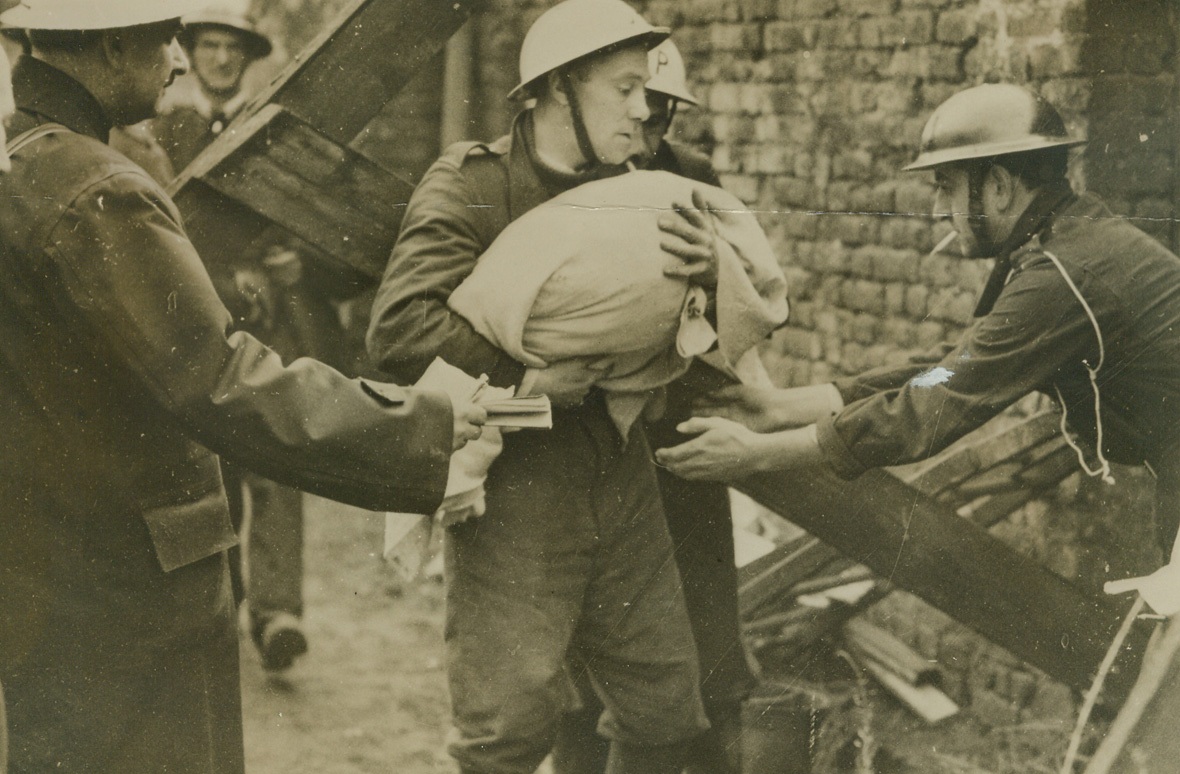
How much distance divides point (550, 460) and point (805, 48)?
126 cm

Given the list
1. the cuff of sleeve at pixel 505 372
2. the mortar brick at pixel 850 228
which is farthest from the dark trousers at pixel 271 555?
the mortar brick at pixel 850 228

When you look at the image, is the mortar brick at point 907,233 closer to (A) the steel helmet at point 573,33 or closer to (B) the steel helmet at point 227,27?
(A) the steel helmet at point 573,33

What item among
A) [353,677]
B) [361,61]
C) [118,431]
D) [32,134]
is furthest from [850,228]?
[32,134]

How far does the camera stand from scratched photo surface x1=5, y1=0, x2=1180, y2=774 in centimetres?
289

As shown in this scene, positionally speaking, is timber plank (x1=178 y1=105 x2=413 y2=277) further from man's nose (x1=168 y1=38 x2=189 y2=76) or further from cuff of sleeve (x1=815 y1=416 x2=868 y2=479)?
cuff of sleeve (x1=815 y1=416 x2=868 y2=479)

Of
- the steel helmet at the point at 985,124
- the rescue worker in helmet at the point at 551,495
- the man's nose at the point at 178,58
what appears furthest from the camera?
the steel helmet at the point at 985,124

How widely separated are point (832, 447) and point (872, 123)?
85 centimetres

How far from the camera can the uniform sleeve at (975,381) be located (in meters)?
3.01

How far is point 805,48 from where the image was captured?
3006 millimetres

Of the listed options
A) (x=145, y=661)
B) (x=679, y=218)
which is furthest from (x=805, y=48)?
(x=145, y=661)

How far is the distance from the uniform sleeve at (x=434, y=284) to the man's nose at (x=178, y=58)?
0.62 meters

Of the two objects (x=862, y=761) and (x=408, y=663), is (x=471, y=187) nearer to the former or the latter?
(x=408, y=663)

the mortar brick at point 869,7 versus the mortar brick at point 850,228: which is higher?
the mortar brick at point 869,7

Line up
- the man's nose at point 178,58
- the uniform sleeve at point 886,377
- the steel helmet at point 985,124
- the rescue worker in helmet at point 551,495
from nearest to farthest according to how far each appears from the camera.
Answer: the man's nose at point 178,58 → the rescue worker in helmet at point 551,495 → the steel helmet at point 985,124 → the uniform sleeve at point 886,377
